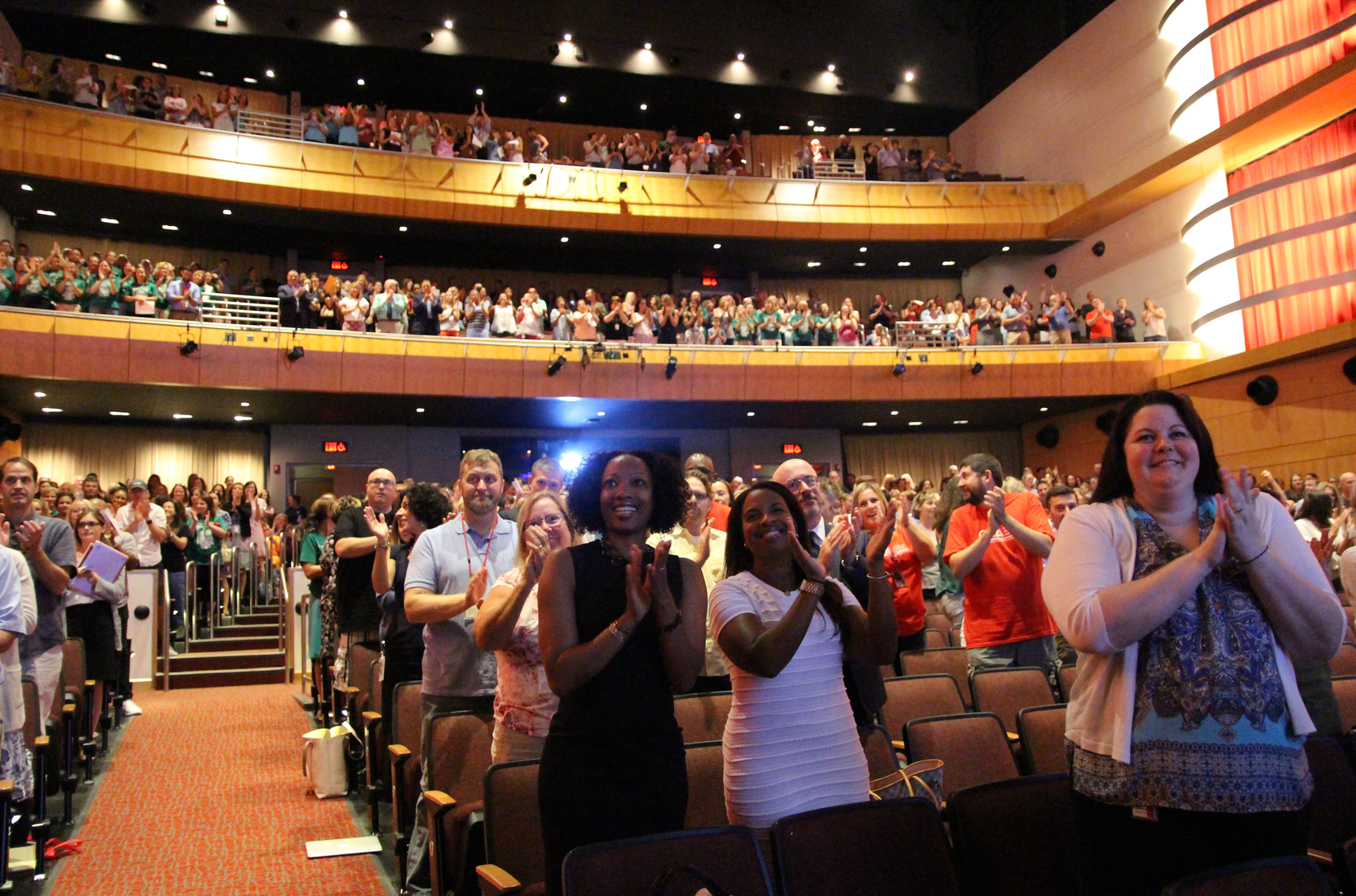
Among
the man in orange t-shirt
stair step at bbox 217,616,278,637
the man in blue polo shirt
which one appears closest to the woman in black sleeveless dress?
the man in blue polo shirt

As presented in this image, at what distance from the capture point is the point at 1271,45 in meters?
12.9

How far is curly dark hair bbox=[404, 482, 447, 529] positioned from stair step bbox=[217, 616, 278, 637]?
6.12m

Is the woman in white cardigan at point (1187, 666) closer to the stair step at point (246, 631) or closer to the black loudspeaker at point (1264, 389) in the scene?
the stair step at point (246, 631)

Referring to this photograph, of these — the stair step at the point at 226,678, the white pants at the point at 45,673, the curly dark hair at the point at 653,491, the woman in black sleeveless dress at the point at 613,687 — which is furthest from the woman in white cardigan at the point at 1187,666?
the stair step at the point at 226,678

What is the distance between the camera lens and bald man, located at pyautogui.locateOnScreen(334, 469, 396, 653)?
4410mm

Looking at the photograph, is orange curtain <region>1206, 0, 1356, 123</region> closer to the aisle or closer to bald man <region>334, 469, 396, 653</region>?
bald man <region>334, 469, 396, 653</region>

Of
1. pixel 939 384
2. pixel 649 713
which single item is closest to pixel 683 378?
pixel 939 384

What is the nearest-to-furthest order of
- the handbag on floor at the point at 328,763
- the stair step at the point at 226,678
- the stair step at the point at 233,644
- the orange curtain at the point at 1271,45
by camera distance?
1. the handbag on floor at the point at 328,763
2. the stair step at the point at 226,678
3. the stair step at the point at 233,644
4. the orange curtain at the point at 1271,45

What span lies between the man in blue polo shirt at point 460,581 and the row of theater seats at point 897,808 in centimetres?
20

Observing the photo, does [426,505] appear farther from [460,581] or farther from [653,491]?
[653,491]

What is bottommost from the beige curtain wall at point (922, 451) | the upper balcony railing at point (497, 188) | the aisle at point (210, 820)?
the aisle at point (210, 820)

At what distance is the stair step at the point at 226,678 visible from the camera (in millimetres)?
8195

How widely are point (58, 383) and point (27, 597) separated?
10.5m

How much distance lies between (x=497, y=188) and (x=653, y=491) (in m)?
13.7
